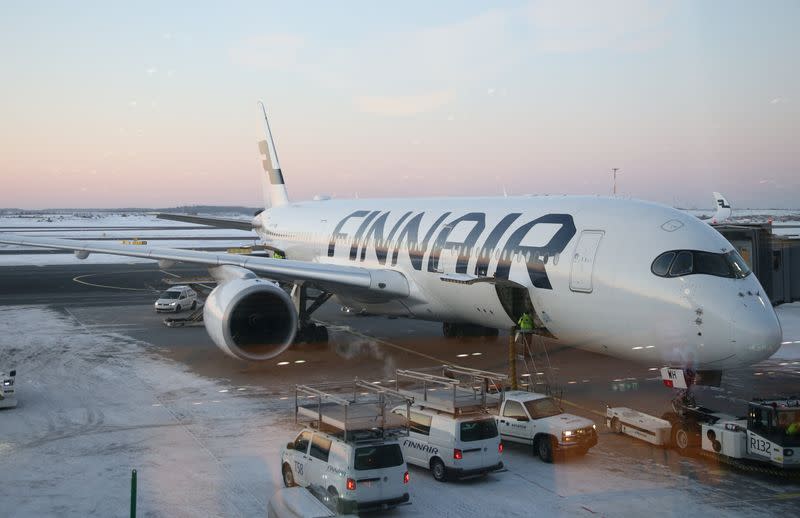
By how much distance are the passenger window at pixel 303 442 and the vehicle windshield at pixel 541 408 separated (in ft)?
14.2

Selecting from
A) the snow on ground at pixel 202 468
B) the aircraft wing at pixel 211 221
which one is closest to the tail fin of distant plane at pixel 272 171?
the aircraft wing at pixel 211 221

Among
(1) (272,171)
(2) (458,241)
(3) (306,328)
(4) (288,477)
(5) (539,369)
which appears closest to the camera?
(4) (288,477)

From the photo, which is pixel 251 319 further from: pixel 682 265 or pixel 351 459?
pixel 682 265

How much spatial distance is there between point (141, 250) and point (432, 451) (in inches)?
602

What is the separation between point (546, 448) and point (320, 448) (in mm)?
4263

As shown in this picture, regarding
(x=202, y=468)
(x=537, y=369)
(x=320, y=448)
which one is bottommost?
(x=537, y=369)

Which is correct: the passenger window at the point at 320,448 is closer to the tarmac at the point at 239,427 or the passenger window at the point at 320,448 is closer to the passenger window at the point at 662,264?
the tarmac at the point at 239,427

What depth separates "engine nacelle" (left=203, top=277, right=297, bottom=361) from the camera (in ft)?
66.3

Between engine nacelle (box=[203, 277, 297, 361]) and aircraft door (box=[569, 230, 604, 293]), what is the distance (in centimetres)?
764

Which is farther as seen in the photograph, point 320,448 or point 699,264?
point 699,264

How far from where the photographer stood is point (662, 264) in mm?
15391

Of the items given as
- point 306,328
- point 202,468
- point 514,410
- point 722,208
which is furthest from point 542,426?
point 722,208

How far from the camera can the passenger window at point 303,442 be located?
12.2m

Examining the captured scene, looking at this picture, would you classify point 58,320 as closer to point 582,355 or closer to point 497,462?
point 582,355
